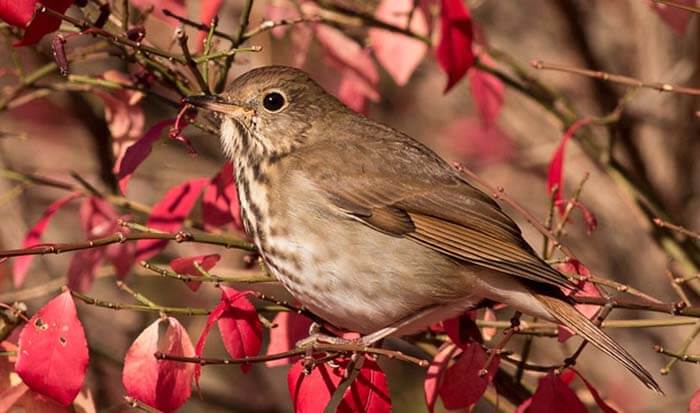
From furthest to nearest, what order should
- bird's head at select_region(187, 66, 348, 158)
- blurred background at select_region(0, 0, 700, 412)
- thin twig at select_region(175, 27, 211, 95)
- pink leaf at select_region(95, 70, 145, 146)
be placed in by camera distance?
blurred background at select_region(0, 0, 700, 412), pink leaf at select_region(95, 70, 145, 146), bird's head at select_region(187, 66, 348, 158), thin twig at select_region(175, 27, 211, 95)

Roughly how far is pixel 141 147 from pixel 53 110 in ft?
11.0

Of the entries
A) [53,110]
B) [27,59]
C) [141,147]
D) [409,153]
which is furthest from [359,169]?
[53,110]

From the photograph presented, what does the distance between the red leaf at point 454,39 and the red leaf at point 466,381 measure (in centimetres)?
86

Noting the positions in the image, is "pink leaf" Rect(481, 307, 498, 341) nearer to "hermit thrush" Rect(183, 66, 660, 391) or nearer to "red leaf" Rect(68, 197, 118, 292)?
"hermit thrush" Rect(183, 66, 660, 391)

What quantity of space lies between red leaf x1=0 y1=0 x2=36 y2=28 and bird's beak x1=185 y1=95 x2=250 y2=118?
520 mm

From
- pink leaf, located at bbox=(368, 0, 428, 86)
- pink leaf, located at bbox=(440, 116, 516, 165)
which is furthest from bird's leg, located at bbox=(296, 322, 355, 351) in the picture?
pink leaf, located at bbox=(440, 116, 516, 165)

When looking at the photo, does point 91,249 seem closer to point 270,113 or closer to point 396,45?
point 270,113

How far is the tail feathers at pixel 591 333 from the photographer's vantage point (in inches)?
109

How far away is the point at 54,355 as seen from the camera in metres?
2.57

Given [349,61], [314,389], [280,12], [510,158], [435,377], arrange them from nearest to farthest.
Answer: [314,389], [435,377], [349,61], [280,12], [510,158]

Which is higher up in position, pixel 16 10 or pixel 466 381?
pixel 16 10

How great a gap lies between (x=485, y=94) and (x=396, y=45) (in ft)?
1.18

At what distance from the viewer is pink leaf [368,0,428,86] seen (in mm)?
3623

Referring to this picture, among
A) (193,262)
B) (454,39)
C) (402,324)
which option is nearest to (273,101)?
(454,39)
